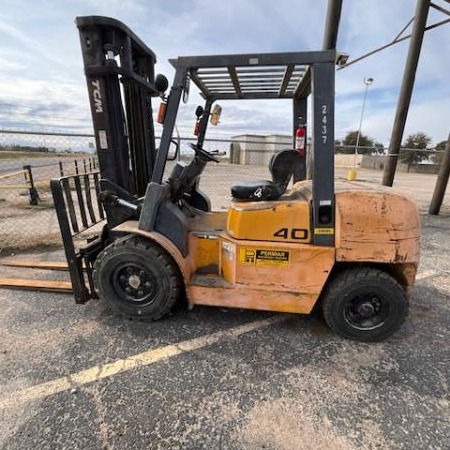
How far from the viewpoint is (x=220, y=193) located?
450 inches

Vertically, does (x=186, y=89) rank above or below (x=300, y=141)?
above

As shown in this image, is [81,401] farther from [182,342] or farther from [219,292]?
[219,292]

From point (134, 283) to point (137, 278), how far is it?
6cm

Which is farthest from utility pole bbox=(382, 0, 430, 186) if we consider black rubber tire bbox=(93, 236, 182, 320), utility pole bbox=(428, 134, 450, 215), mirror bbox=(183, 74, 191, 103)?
black rubber tire bbox=(93, 236, 182, 320)

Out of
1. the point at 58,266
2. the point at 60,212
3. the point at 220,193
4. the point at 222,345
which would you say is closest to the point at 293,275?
the point at 222,345

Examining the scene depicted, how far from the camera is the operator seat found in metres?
3.04

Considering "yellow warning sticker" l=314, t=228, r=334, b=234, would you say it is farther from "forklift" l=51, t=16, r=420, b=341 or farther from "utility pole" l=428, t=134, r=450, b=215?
"utility pole" l=428, t=134, r=450, b=215

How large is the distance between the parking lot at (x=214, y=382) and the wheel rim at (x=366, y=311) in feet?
0.67

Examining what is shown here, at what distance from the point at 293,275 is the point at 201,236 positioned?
100cm

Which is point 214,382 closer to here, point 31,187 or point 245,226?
point 245,226

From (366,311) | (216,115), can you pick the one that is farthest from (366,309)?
(216,115)

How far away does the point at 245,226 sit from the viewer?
2900 millimetres

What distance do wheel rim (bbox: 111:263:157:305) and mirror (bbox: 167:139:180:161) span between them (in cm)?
113

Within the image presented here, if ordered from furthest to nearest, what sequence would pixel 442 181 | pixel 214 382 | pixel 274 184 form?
pixel 442 181 → pixel 274 184 → pixel 214 382
